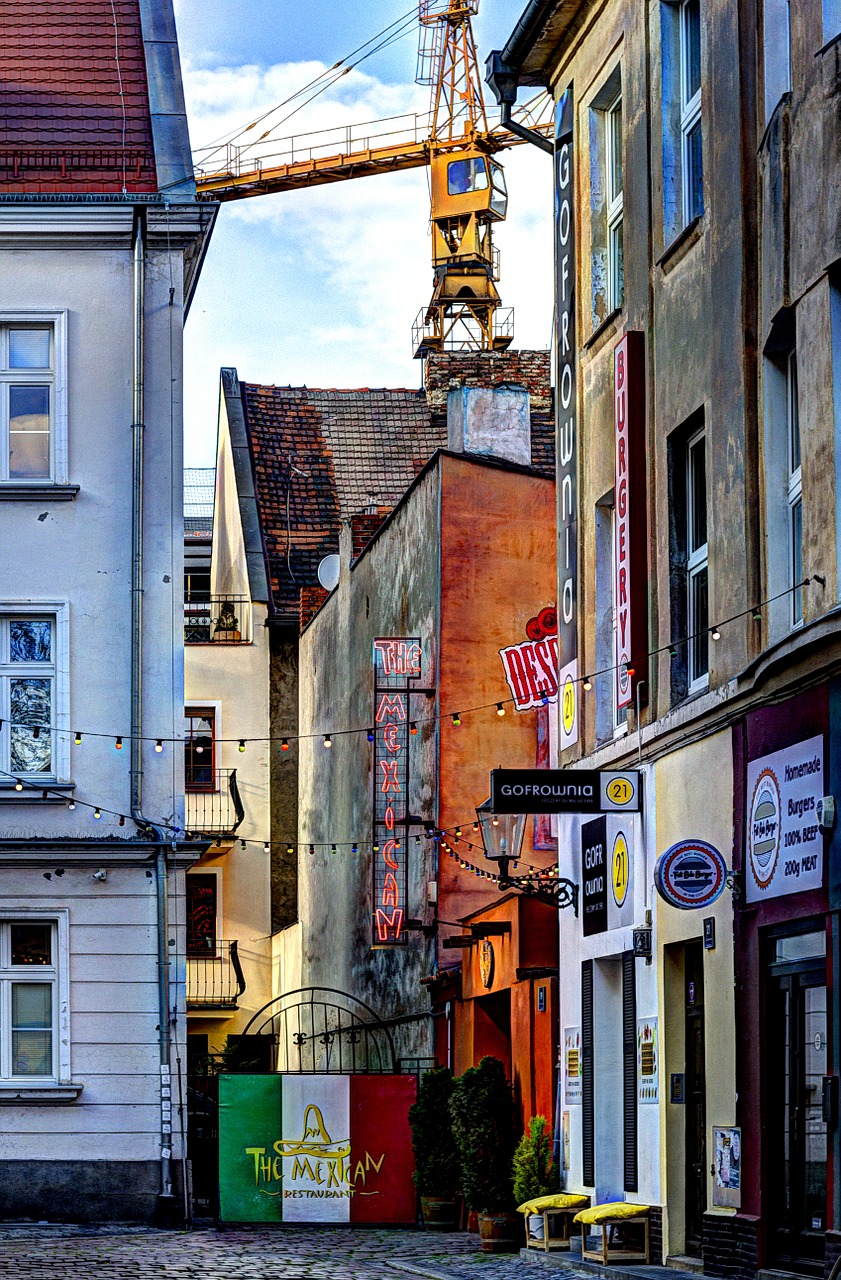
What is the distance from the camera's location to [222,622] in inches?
1708

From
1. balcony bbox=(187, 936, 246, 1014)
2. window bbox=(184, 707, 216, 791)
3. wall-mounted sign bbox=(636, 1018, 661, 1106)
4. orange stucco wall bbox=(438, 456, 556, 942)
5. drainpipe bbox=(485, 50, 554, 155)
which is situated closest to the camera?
wall-mounted sign bbox=(636, 1018, 661, 1106)

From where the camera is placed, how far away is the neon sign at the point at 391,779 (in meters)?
28.2

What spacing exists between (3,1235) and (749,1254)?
910 cm

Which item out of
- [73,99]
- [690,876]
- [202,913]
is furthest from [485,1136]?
[202,913]

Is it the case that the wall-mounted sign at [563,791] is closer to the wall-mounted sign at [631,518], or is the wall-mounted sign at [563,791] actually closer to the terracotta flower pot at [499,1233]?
the wall-mounted sign at [631,518]

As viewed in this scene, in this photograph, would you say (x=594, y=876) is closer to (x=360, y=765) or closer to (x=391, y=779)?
(x=391, y=779)

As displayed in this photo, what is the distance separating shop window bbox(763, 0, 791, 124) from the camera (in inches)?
583

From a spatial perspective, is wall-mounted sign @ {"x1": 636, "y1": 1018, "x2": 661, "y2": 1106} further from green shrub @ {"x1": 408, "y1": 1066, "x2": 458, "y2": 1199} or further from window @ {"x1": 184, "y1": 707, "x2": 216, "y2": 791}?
window @ {"x1": 184, "y1": 707, "x2": 216, "y2": 791}

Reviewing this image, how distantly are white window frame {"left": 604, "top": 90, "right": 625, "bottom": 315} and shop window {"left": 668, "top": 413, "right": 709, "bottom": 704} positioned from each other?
2932 mm

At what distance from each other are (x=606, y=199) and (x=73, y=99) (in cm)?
830

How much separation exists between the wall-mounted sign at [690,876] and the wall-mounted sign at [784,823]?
221 mm

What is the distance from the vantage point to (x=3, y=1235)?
2078 cm

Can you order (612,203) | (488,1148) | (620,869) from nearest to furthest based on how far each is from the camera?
1. (620,869)
2. (612,203)
3. (488,1148)

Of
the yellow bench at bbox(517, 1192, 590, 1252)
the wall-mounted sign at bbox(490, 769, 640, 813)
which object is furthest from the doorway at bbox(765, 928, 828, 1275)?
the yellow bench at bbox(517, 1192, 590, 1252)
